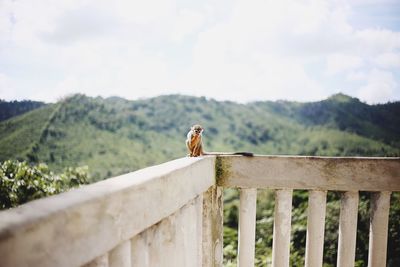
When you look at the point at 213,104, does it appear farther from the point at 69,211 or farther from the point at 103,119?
the point at 69,211

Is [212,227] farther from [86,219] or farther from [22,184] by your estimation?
[22,184]

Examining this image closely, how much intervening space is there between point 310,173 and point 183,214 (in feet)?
3.28

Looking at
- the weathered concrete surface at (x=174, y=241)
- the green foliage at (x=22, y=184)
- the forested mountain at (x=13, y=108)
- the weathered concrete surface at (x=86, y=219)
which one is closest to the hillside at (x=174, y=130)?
the forested mountain at (x=13, y=108)

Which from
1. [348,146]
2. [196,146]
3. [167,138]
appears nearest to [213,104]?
[167,138]

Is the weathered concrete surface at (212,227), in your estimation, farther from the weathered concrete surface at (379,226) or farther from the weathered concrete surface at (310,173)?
the weathered concrete surface at (379,226)

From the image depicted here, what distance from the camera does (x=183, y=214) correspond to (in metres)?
2.09

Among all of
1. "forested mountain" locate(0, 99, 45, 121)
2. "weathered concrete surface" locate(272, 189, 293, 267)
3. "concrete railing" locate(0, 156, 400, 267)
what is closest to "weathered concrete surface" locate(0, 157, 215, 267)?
"concrete railing" locate(0, 156, 400, 267)

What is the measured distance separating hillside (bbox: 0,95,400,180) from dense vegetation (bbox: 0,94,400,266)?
101 mm

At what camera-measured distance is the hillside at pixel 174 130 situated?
92.3 ft

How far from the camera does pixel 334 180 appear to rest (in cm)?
246

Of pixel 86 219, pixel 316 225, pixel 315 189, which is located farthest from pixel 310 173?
pixel 86 219

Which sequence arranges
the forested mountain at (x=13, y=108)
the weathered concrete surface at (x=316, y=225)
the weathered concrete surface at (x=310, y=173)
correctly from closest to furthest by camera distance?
the weathered concrete surface at (x=310, y=173), the weathered concrete surface at (x=316, y=225), the forested mountain at (x=13, y=108)

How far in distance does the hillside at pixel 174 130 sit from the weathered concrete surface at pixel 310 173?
20584 mm

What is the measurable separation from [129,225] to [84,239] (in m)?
0.28
